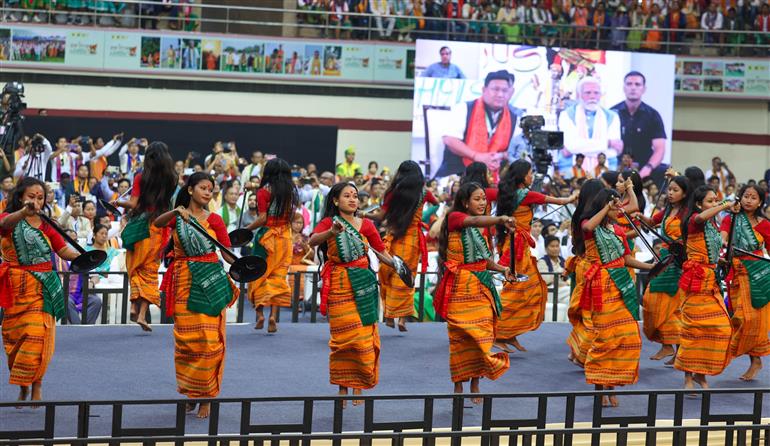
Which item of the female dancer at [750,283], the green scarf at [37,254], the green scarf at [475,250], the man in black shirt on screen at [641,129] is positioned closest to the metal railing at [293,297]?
the green scarf at [37,254]

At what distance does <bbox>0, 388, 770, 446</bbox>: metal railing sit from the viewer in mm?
4836

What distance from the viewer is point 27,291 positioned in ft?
21.7

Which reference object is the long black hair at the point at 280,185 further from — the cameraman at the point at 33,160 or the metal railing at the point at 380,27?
the metal railing at the point at 380,27

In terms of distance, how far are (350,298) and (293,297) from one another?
3.40m

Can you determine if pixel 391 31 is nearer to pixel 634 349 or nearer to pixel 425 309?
pixel 425 309

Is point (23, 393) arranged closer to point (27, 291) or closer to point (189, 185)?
point (27, 291)

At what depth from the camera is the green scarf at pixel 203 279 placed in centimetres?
648


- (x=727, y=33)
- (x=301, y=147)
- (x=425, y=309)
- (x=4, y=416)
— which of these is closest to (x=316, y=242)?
(x=4, y=416)

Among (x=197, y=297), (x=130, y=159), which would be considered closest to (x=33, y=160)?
(x=130, y=159)

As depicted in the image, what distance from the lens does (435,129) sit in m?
17.6

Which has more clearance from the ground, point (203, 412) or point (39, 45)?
point (39, 45)

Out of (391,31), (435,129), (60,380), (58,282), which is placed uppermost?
(391,31)

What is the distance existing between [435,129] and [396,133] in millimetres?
2426

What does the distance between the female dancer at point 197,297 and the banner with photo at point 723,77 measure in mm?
15079
